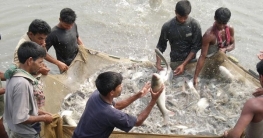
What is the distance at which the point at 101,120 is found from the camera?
391 cm

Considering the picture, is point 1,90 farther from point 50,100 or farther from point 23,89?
point 23,89

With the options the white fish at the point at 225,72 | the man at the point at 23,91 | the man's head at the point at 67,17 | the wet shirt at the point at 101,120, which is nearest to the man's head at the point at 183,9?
the white fish at the point at 225,72

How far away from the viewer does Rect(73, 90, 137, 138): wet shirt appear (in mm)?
3883

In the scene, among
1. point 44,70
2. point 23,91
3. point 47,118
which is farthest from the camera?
point 44,70

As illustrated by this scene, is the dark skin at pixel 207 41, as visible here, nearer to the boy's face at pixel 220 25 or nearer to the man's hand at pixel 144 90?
the boy's face at pixel 220 25

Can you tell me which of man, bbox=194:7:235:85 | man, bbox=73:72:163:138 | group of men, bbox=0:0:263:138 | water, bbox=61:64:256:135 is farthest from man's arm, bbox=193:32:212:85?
man, bbox=73:72:163:138

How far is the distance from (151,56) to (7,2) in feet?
20.8

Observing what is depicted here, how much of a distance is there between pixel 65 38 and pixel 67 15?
0.57 m

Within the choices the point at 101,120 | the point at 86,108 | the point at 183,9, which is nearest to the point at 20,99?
the point at 86,108

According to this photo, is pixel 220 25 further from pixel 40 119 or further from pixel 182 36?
pixel 40 119

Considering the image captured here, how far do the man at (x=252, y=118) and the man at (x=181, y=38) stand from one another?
7.72 feet

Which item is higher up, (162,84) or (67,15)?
(67,15)

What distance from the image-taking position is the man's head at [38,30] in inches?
199

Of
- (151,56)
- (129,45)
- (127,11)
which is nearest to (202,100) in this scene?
(151,56)
